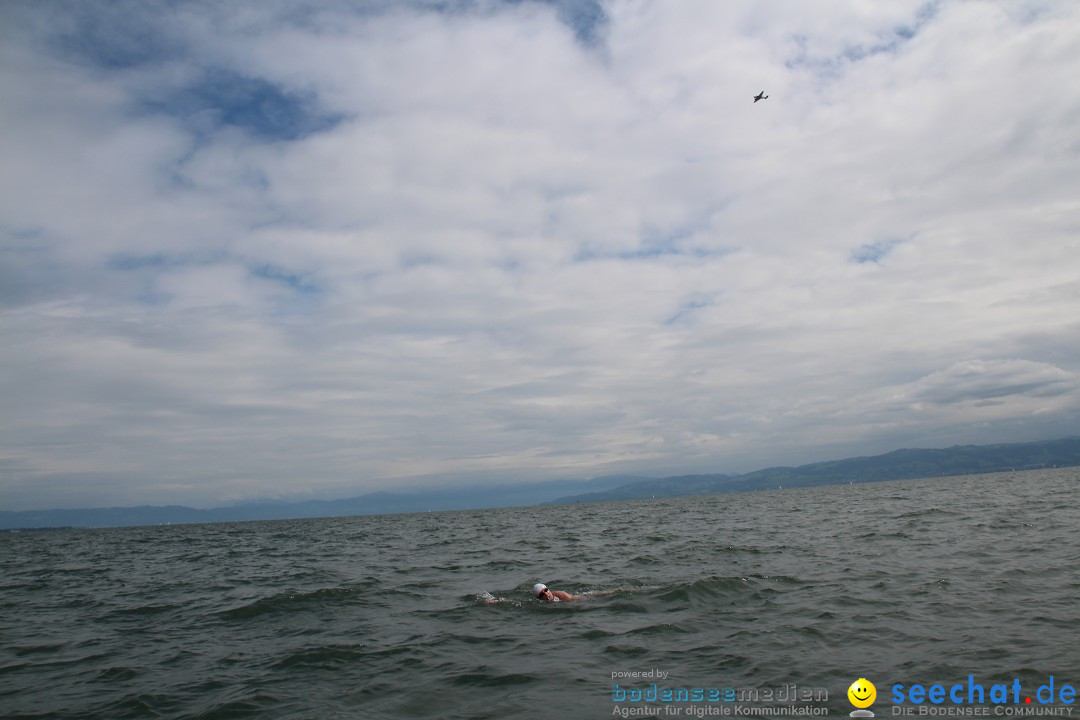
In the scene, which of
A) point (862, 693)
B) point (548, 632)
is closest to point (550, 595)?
point (548, 632)

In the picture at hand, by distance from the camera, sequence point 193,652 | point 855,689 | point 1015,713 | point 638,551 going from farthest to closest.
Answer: point 638,551, point 193,652, point 855,689, point 1015,713

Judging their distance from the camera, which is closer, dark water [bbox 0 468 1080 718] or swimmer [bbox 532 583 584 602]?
dark water [bbox 0 468 1080 718]

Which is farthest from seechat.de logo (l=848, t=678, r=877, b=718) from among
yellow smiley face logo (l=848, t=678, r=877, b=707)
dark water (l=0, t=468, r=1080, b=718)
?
dark water (l=0, t=468, r=1080, b=718)

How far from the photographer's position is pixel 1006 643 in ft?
35.3

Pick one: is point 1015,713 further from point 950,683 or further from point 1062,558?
point 1062,558

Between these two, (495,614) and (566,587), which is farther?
(566,587)

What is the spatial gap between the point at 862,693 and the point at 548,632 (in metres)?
7.23

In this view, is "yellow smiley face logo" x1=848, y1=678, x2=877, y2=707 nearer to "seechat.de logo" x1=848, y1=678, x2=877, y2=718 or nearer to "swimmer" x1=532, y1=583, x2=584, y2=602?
"seechat.de logo" x1=848, y1=678, x2=877, y2=718

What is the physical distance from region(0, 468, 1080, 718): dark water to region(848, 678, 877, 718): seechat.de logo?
131 millimetres

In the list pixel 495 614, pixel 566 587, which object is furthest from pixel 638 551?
pixel 495 614

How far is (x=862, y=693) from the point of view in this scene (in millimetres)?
9016

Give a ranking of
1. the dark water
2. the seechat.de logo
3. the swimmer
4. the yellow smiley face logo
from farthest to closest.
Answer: the swimmer → the dark water → the yellow smiley face logo → the seechat.de logo

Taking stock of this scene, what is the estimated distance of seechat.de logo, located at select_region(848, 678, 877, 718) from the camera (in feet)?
27.6

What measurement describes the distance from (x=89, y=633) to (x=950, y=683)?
66.1 ft
